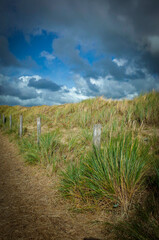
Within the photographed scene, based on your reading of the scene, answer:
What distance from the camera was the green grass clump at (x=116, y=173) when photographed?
7.86 ft

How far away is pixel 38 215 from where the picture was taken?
259 centimetres

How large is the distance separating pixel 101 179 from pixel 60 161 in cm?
235

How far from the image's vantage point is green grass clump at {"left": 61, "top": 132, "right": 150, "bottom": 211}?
2397 mm

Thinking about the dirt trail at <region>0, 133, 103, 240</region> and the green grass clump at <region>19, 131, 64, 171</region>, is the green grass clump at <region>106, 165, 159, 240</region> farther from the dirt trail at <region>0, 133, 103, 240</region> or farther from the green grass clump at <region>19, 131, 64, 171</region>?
the green grass clump at <region>19, 131, 64, 171</region>

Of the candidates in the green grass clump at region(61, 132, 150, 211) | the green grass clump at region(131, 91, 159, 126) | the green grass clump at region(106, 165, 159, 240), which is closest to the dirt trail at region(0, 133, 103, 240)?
the green grass clump at region(106, 165, 159, 240)

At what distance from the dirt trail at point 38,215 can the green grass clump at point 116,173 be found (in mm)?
411

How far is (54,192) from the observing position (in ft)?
11.2

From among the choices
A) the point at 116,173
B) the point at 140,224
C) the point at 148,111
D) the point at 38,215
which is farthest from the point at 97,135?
the point at 148,111

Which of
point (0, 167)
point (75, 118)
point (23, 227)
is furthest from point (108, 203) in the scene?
point (75, 118)

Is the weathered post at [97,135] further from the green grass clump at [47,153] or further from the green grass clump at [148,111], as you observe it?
the green grass clump at [148,111]

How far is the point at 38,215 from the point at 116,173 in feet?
5.51

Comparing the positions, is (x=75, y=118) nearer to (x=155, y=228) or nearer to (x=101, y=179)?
(x=101, y=179)

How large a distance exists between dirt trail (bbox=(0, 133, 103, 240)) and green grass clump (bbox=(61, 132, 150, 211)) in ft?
1.35

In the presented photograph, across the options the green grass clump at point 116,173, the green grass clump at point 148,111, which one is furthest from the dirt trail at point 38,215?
the green grass clump at point 148,111
